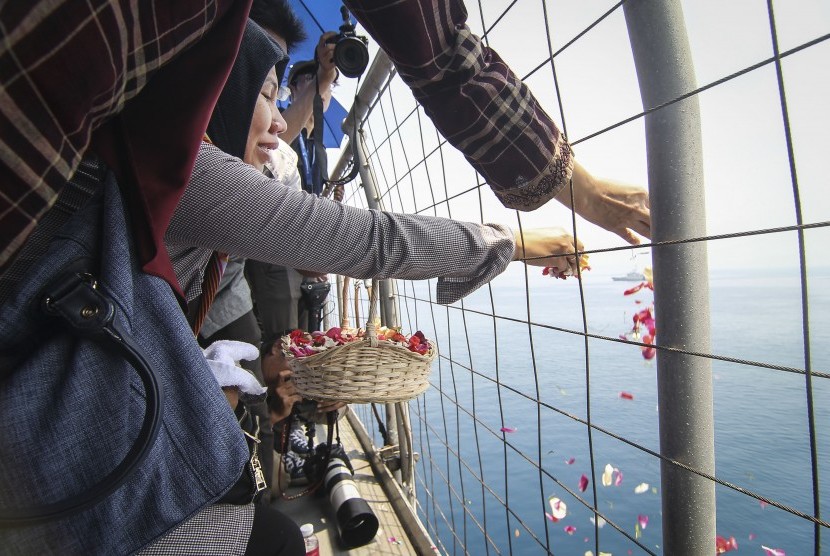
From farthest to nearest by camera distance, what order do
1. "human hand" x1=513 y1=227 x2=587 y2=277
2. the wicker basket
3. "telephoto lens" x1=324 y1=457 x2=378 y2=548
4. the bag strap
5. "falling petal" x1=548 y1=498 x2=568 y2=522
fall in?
"falling petal" x1=548 y1=498 x2=568 y2=522 < "telephoto lens" x1=324 y1=457 x2=378 y2=548 < the wicker basket < "human hand" x1=513 y1=227 x2=587 y2=277 < the bag strap

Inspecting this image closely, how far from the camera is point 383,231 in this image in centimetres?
67

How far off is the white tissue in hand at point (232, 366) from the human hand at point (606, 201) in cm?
61

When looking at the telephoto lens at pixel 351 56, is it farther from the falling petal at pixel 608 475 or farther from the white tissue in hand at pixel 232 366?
the falling petal at pixel 608 475

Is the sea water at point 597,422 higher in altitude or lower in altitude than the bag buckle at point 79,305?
lower

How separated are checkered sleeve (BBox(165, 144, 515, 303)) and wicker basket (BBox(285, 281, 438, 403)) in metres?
0.24

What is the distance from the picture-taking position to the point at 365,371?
3.02ft


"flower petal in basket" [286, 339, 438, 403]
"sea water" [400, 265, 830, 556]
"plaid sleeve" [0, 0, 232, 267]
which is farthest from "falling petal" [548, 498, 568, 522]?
"plaid sleeve" [0, 0, 232, 267]

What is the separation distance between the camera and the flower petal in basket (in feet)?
3.03

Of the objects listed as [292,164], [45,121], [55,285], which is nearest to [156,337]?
[55,285]

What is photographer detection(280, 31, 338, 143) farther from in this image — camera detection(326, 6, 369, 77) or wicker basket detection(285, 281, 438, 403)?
wicker basket detection(285, 281, 438, 403)

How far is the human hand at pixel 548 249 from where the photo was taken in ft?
2.42

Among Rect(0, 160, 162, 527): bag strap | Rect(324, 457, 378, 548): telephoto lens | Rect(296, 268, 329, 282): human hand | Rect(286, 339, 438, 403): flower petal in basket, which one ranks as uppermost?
Rect(296, 268, 329, 282): human hand

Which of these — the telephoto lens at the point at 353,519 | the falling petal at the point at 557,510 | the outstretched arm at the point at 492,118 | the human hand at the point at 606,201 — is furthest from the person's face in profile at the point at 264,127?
the falling petal at the point at 557,510

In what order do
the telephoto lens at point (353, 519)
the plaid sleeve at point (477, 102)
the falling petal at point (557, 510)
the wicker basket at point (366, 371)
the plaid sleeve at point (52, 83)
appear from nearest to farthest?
1. the plaid sleeve at point (52, 83)
2. the plaid sleeve at point (477, 102)
3. the wicker basket at point (366, 371)
4. the telephoto lens at point (353, 519)
5. the falling petal at point (557, 510)
